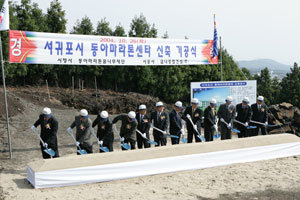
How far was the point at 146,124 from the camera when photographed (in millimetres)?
9734

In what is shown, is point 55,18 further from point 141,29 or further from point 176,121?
point 176,121

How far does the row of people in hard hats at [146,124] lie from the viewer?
8.88 m

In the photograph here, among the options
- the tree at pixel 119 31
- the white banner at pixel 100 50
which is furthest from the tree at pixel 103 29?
the white banner at pixel 100 50

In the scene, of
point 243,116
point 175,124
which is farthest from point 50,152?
point 243,116

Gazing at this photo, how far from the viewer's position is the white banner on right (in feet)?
45.5

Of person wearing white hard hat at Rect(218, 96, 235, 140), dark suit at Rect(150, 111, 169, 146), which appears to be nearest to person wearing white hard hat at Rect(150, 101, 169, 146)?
dark suit at Rect(150, 111, 169, 146)

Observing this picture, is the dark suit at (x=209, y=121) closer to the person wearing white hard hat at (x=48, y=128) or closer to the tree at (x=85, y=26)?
the person wearing white hard hat at (x=48, y=128)

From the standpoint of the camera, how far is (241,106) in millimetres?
11742

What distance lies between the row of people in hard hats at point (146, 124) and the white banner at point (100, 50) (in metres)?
2.46

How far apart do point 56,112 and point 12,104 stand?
6.42ft

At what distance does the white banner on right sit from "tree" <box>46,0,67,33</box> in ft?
47.0

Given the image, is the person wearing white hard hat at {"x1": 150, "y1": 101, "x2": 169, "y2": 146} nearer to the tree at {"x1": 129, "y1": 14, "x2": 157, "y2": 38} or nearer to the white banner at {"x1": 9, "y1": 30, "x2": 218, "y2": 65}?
the white banner at {"x1": 9, "y1": 30, "x2": 218, "y2": 65}

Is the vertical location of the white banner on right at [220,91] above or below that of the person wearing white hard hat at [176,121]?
above

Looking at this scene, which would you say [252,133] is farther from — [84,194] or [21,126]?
[21,126]
